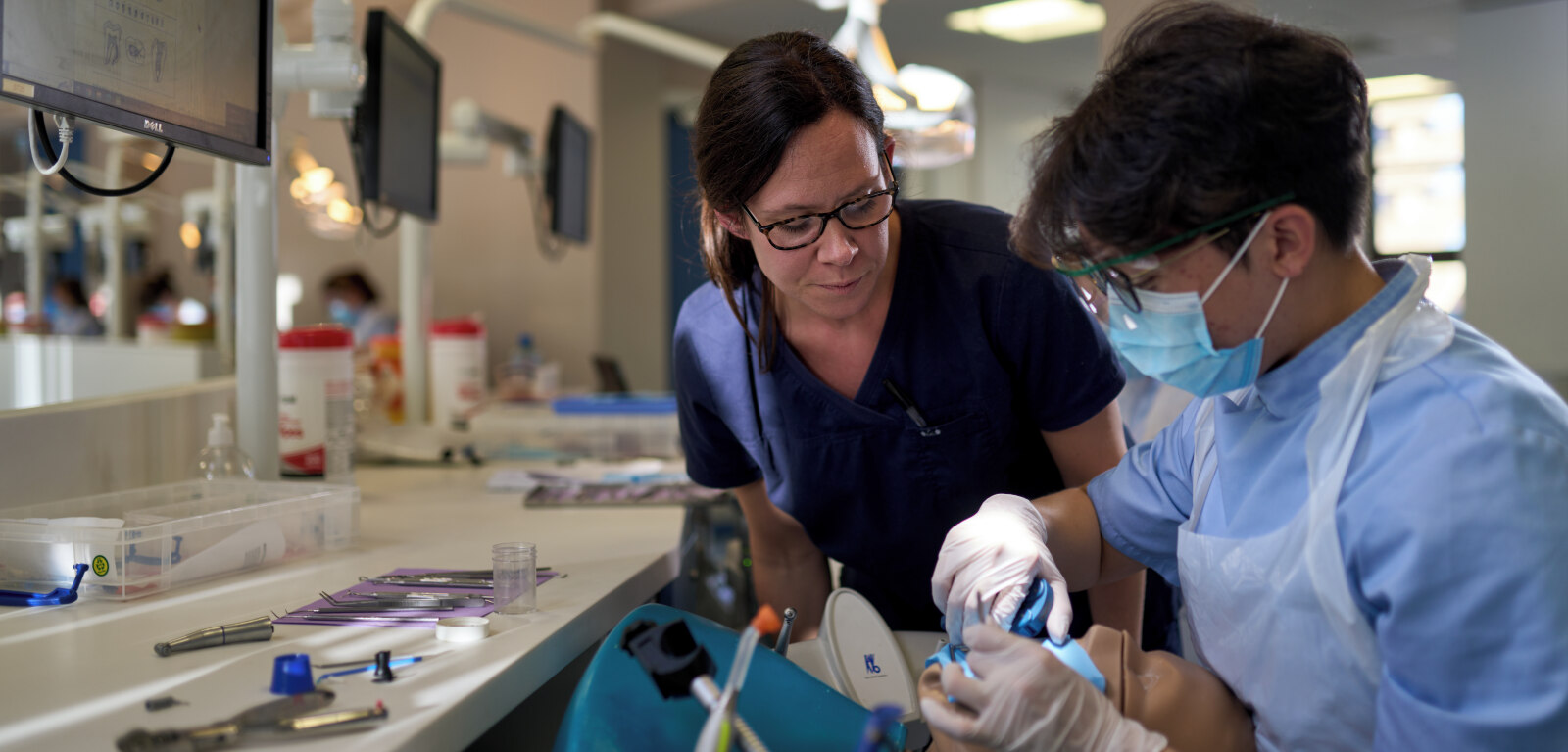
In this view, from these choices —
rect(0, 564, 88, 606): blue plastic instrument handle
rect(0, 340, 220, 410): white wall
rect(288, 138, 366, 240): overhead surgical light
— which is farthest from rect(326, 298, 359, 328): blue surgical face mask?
rect(0, 564, 88, 606): blue plastic instrument handle

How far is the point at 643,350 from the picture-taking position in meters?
6.29

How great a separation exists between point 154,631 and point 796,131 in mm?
886

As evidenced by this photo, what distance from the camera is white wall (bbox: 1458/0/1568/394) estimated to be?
244cm

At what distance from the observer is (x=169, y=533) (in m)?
1.30

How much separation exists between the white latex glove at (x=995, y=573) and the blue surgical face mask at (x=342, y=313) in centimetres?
456

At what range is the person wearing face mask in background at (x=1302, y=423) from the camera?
0.83 m

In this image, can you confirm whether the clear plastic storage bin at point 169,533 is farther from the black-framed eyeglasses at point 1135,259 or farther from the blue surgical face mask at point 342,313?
the blue surgical face mask at point 342,313

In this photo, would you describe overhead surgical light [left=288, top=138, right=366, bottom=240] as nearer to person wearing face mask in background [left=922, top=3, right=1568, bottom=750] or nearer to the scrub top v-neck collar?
the scrub top v-neck collar

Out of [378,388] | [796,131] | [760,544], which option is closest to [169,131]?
[796,131]

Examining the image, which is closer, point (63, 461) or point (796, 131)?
point (796, 131)

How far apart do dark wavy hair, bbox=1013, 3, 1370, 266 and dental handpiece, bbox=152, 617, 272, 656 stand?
0.89m

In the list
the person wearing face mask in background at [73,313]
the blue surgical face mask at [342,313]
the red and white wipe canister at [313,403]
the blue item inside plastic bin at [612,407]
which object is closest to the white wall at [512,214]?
the blue surgical face mask at [342,313]

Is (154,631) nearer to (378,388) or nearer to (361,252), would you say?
(378,388)

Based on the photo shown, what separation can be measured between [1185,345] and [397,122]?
1.85 meters
